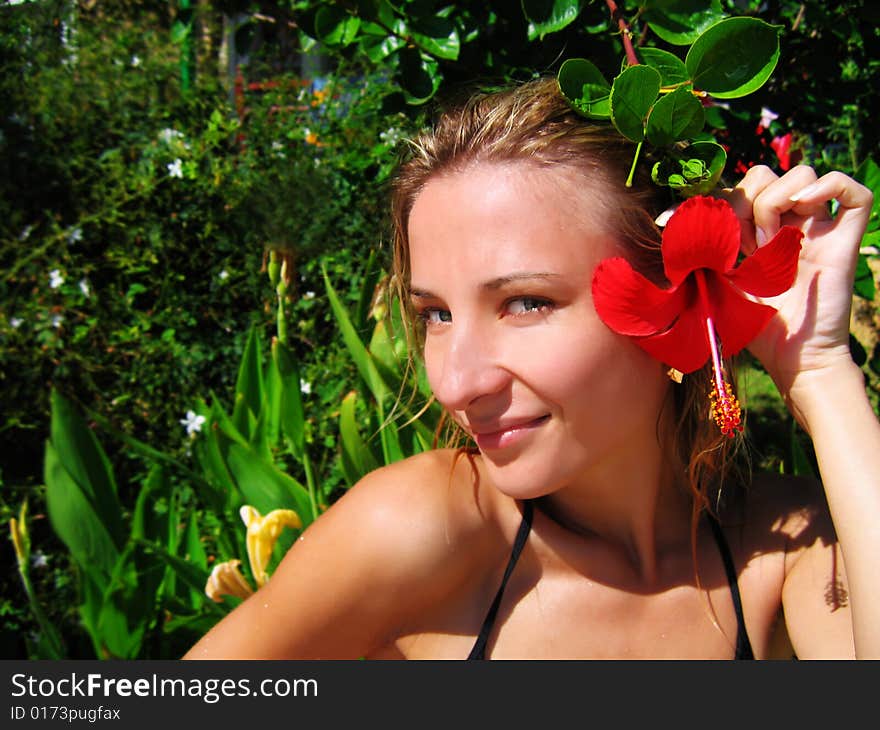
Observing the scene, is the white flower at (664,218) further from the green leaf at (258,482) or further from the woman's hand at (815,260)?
the green leaf at (258,482)

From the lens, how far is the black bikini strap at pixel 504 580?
117 centimetres

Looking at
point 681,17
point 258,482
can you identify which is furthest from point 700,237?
point 258,482

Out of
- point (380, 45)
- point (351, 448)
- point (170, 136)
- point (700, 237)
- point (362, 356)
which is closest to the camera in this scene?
point (700, 237)

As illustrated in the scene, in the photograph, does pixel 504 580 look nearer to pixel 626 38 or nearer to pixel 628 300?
pixel 628 300

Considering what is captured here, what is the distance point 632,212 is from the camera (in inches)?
42.9

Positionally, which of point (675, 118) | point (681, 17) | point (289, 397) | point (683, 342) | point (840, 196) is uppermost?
point (681, 17)

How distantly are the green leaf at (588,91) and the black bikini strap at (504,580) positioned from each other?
55 cm

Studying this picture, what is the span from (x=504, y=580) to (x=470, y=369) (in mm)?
360

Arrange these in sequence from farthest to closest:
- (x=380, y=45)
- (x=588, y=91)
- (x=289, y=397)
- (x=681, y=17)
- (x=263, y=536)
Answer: (x=289, y=397)
(x=263, y=536)
(x=380, y=45)
(x=681, y=17)
(x=588, y=91)

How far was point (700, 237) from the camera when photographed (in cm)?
95

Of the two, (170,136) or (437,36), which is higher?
(437,36)

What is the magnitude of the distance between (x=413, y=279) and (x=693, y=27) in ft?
1.72

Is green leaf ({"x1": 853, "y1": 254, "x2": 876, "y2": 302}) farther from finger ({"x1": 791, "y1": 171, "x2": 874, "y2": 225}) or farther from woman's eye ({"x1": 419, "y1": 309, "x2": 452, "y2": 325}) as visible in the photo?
→ woman's eye ({"x1": 419, "y1": 309, "x2": 452, "y2": 325})

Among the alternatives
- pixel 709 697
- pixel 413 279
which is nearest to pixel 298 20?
pixel 413 279
